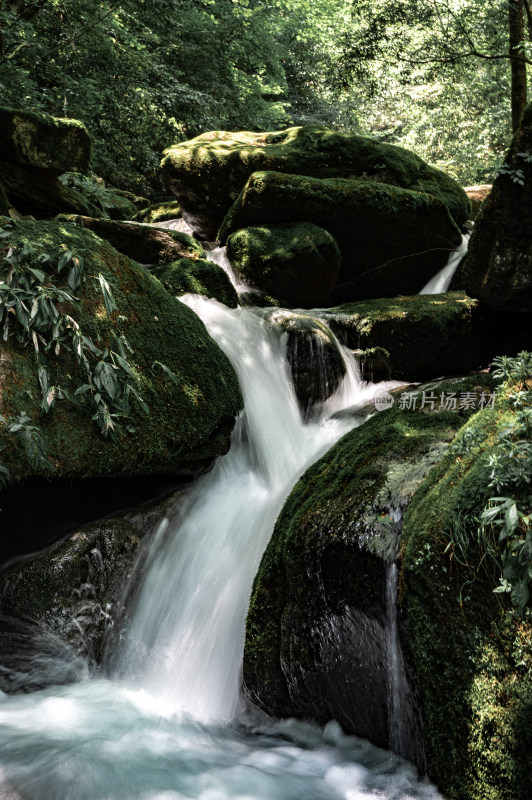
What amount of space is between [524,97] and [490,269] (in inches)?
226

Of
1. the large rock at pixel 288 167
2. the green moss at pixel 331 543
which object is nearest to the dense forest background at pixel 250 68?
the large rock at pixel 288 167

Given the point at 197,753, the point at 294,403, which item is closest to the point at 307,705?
the point at 197,753

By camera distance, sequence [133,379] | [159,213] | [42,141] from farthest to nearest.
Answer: [159,213]
[42,141]
[133,379]

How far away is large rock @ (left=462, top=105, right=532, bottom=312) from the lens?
549 centimetres

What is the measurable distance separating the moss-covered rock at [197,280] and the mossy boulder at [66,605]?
3856 millimetres

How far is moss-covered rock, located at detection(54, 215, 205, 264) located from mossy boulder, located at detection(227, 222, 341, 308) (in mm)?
931

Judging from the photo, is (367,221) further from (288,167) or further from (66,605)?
(66,605)

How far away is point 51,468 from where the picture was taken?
3828mm

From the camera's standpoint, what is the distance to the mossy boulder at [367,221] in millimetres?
9672

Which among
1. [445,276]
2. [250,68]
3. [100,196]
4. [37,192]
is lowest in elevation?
[445,276]

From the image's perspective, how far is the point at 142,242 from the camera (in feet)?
28.8

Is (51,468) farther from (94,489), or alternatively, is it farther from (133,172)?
(133,172)

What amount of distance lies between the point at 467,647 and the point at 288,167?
32.1ft

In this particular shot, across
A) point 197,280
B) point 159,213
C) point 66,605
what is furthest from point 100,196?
point 66,605
